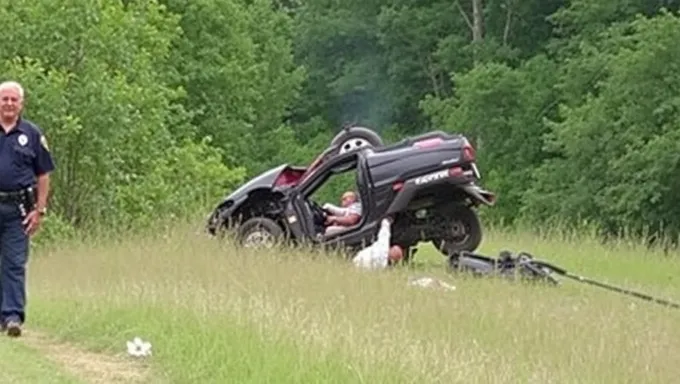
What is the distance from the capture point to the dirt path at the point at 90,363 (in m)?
9.14

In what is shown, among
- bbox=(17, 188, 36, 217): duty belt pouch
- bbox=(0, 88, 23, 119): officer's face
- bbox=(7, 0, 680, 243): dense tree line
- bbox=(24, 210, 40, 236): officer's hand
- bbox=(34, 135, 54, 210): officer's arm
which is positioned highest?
bbox=(0, 88, 23, 119): officer's face

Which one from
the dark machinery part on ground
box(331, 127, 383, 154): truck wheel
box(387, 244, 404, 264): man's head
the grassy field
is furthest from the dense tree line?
the dark machinery part on ground

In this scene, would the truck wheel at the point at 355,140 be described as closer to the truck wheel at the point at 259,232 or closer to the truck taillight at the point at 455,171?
the truck wheel at the point at 259,232

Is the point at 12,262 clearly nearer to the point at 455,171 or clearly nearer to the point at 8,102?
the point at 8,102

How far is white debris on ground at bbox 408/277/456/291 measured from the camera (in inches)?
541

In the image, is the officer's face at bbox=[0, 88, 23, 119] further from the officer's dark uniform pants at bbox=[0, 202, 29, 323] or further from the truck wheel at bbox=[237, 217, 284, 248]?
the truck wheel at bbox=[237, 217, 284, 248]

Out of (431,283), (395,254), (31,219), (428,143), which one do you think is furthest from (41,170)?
(428,143)

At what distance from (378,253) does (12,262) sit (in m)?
5.85

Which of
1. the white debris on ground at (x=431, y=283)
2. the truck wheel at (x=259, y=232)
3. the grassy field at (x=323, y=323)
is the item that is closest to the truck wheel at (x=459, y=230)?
the grassy field at (x=323, y=323)

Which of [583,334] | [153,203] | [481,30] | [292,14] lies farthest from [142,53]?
[292,14]

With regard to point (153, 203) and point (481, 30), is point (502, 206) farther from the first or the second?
point (153, 203)

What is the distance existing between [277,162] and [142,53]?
23.3 m

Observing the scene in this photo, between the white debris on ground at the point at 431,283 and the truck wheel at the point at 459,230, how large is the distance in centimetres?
246

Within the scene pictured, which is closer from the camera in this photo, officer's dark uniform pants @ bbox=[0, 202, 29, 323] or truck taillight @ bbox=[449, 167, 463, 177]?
officer's dark uniform pants @ bbox=[0, 202, 29, 323]
